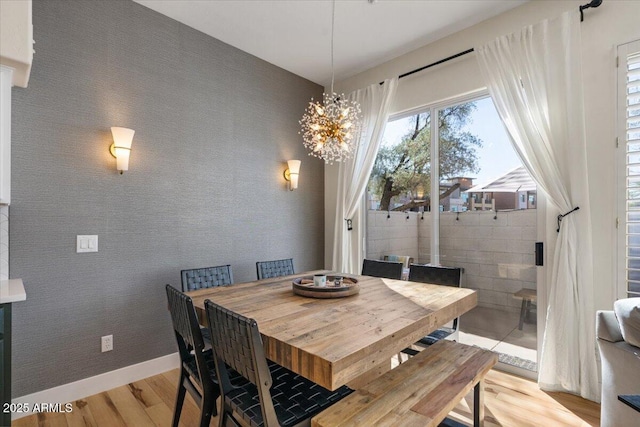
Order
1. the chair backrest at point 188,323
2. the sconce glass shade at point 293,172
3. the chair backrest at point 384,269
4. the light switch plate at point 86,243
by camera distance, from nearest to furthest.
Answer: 1. the chair backrest at point 188,323
2. the light switch plate at point 86,243
3. the chair backrest at point 384,269
4. the sconce glass shade at point 293,172

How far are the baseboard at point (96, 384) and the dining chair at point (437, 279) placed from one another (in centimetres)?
206

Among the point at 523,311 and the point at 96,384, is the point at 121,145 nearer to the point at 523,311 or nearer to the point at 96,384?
the point at 96,384

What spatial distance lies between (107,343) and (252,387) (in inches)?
66.0

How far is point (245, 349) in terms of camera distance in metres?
1.29

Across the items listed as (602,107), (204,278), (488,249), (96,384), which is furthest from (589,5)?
(96,384)

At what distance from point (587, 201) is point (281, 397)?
242cm

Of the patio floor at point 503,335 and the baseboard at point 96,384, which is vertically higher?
the patio floor at point 503,335

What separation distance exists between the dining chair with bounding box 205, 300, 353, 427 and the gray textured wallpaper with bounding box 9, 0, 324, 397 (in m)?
1.60

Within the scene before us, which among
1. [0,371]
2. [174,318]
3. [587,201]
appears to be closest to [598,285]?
[587,201]

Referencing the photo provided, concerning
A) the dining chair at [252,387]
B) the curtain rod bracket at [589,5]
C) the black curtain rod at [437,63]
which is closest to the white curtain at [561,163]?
the curtain rod bracket at [589,5]

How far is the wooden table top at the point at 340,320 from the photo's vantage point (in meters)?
1.21

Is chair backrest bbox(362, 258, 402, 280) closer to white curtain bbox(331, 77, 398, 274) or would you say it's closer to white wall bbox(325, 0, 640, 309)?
white curtain bbox(331, 77, 398, 274)

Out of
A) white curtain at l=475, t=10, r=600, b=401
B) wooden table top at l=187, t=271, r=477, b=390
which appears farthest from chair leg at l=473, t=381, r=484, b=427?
white curtain at l=475, t=10, r=600, b=401

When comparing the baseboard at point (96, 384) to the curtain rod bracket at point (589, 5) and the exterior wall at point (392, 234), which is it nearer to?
the exterior wall at point (392, 234)
